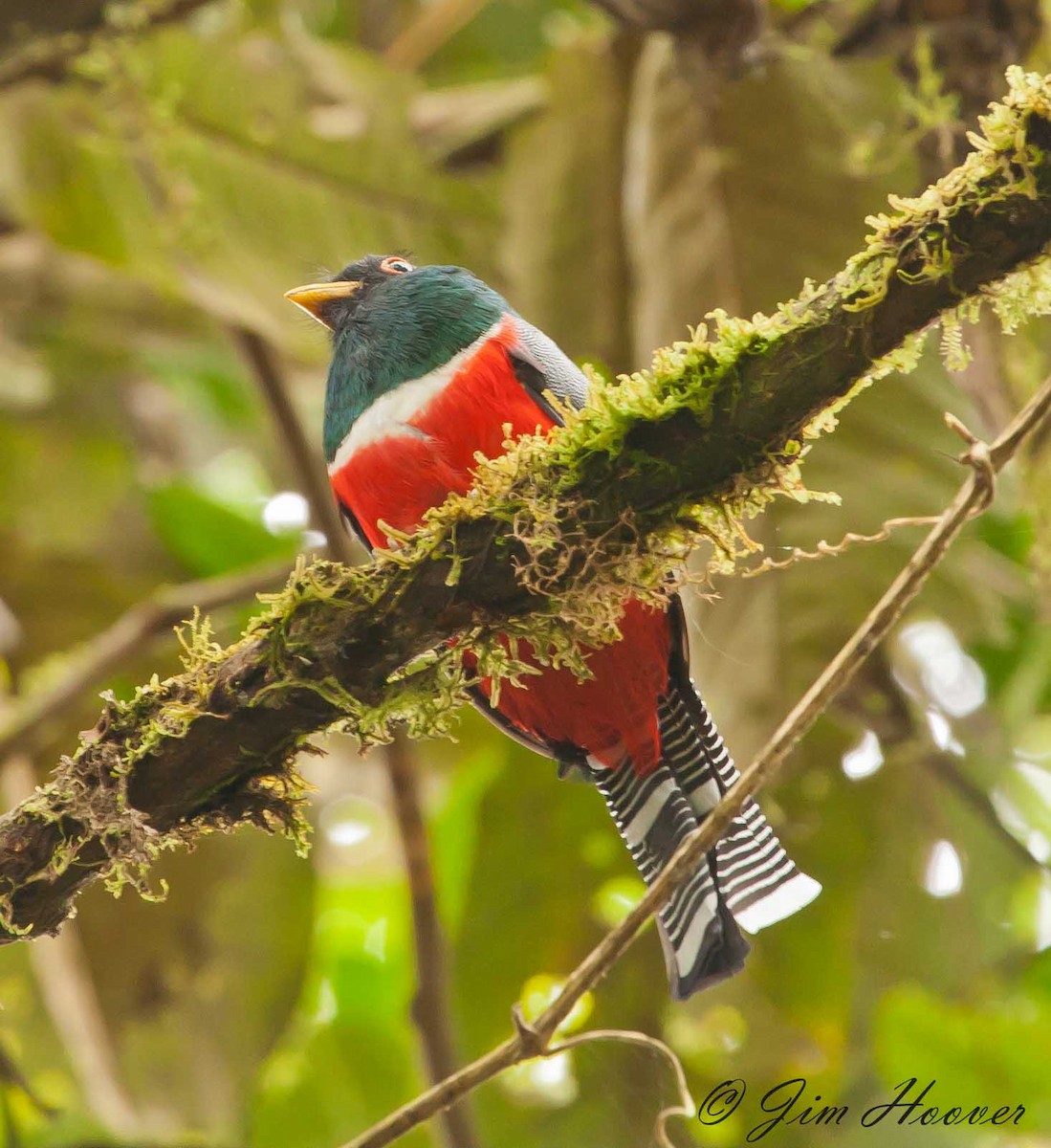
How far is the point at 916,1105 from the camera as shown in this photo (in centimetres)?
312

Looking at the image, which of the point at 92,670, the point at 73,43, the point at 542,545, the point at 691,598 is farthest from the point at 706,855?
the point at 73,43

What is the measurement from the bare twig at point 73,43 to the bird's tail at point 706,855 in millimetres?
2344

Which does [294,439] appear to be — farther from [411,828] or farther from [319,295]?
[411,828]

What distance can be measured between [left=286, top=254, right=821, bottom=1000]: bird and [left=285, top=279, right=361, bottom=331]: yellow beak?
0.29ft

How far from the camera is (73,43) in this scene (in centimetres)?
384

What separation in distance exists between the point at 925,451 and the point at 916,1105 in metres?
1.41

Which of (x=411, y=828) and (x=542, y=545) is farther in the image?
(x=411, y=828)

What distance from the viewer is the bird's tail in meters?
2.43

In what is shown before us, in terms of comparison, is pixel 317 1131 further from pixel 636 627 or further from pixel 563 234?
pixel 563 234

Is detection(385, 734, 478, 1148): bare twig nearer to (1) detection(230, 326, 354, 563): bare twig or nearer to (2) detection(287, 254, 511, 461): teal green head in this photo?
(1) detection(230, 326, 354, 563): bare twig

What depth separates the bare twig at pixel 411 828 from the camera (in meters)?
3.24

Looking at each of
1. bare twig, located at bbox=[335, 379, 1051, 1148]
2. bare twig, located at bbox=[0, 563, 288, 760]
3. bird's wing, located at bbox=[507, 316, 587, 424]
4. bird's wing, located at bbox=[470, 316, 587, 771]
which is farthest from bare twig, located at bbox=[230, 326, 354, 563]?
bare twig, located at bbox=[335, 379, 1051, 1148]

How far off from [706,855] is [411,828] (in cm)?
123

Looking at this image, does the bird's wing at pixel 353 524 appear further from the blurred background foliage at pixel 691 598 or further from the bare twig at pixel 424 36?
the bare twig at pixel 424 36
